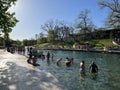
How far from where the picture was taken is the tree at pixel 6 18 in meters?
36.0

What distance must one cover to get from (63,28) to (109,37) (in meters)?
35.9

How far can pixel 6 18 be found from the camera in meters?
38.3

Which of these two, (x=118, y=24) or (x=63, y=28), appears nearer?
(x=118, y=24)

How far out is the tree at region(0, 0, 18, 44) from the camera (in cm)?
3599

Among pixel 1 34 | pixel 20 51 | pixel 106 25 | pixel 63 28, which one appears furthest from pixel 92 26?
pixel 1 34

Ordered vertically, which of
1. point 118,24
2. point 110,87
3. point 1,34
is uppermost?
point 118,24

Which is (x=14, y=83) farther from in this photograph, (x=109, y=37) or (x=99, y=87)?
(x=109, y=37)

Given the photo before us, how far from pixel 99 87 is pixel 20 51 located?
4957 centimetres

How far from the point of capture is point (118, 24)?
75688 millimetres

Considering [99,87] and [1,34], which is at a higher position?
Answer: [1,34]

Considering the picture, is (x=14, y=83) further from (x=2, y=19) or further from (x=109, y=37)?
(x=109, y=37)

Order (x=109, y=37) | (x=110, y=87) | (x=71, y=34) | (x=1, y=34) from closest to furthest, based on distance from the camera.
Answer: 1. (x=110, y=87)
2. (x=1, y=34)
3. (x=109, y=37)
4. (x=71, y=34)

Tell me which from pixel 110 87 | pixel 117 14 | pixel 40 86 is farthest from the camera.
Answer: pixel 117 14

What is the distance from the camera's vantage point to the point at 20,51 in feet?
222
